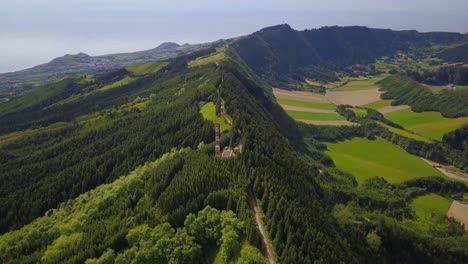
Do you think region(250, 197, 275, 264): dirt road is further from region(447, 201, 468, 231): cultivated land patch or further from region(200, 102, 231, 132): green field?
region(447, 201, 468, 231): cultivated land patch

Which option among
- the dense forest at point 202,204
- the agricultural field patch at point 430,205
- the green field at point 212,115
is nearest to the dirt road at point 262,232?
the dense forest at point 202,204

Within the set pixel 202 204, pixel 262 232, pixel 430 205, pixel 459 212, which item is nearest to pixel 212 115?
pixel 202 204

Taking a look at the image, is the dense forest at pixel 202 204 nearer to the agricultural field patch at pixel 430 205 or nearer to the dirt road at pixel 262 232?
the dirt road at pixel 262 232

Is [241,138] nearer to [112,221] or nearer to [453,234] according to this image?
[112,221]

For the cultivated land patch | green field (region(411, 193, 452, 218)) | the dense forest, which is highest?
the dense forest

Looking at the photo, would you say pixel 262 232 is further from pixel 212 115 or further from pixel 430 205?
pixel 430 205

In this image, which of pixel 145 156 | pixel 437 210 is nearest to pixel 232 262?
pixel 145 156

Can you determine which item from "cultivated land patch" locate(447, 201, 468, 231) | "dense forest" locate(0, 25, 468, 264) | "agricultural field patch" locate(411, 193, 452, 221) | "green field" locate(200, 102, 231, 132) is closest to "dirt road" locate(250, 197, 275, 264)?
"dense forest" locate(0, 25, 468, 264)
